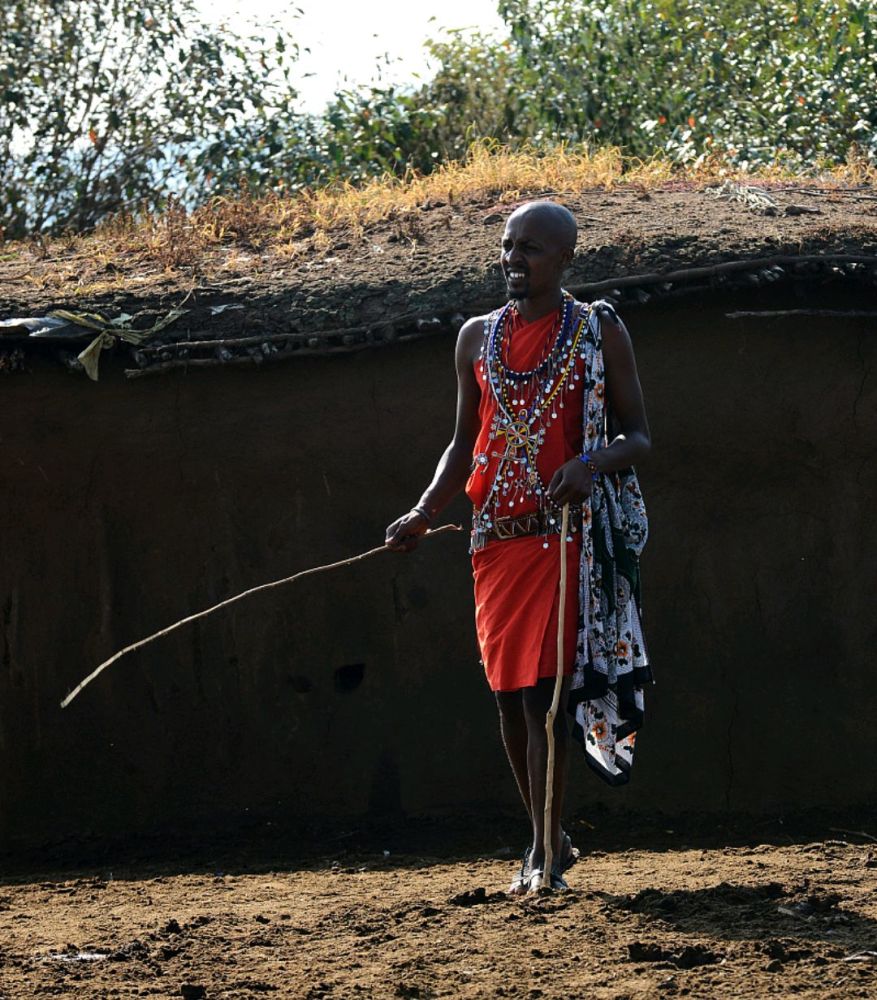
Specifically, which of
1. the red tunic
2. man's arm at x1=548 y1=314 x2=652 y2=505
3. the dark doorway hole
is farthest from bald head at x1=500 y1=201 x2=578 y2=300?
the dark doorway hole

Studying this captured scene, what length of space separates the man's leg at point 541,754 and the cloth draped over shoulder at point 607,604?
3.2 inches

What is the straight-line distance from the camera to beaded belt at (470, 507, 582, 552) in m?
4.55

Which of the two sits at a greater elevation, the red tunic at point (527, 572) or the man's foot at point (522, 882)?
the red tunic at point (527, 572)

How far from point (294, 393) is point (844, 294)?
2278 millimetres

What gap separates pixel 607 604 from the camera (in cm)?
459

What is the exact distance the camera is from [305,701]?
6422mm

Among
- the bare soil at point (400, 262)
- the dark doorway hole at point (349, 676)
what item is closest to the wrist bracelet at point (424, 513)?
the bare soil at point (400, 262)

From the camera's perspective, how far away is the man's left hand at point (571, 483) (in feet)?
14.2

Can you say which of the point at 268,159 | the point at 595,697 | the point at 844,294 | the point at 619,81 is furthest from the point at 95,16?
the point at 595,697

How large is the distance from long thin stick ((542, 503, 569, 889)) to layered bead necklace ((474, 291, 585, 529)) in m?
0.18

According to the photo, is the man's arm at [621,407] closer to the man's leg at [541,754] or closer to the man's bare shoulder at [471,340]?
the man's bare shoulder at [471,340]

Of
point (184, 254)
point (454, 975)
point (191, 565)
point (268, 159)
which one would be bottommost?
point (454, 975)

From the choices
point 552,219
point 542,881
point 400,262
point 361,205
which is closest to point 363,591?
point 400,262

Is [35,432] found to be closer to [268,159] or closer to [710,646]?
[710,646]
